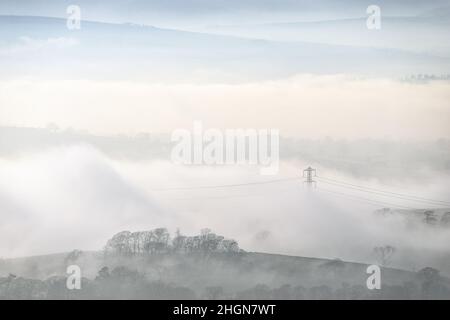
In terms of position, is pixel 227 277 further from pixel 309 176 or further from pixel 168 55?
pixel 168 55

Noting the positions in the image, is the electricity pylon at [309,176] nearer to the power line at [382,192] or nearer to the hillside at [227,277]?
the power line at [382,192]

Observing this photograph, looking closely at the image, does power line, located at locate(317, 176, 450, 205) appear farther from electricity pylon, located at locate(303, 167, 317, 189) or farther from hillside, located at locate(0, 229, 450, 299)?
hillside, located at locate(0, 229, 450, 299)

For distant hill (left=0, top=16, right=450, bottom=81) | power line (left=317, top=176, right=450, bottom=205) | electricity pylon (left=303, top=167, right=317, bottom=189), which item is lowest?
power line (left=317, top=176, right=450, bottom=205)

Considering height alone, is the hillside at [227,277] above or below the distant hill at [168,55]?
below

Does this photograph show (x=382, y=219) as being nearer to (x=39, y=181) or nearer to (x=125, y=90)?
(x=125, y=90)

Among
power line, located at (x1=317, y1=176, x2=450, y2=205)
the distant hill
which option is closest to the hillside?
power line, located at (x1=317, y1=176, x2=450, y2=205)

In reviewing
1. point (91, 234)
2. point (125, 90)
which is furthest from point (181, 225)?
→ point (125, 90)

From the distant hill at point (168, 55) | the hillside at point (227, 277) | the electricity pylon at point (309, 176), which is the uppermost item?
the distant hill at point (168, 55)

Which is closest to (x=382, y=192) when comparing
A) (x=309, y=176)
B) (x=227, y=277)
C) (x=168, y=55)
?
(x=309, y=176)

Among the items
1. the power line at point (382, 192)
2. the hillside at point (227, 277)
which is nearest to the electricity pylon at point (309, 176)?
the power line at point (382, 192)

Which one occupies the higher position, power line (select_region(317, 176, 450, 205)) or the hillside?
power line (select_region(317, 176, 450, 205))

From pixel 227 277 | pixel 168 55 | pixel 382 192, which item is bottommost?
pixel 227 277
